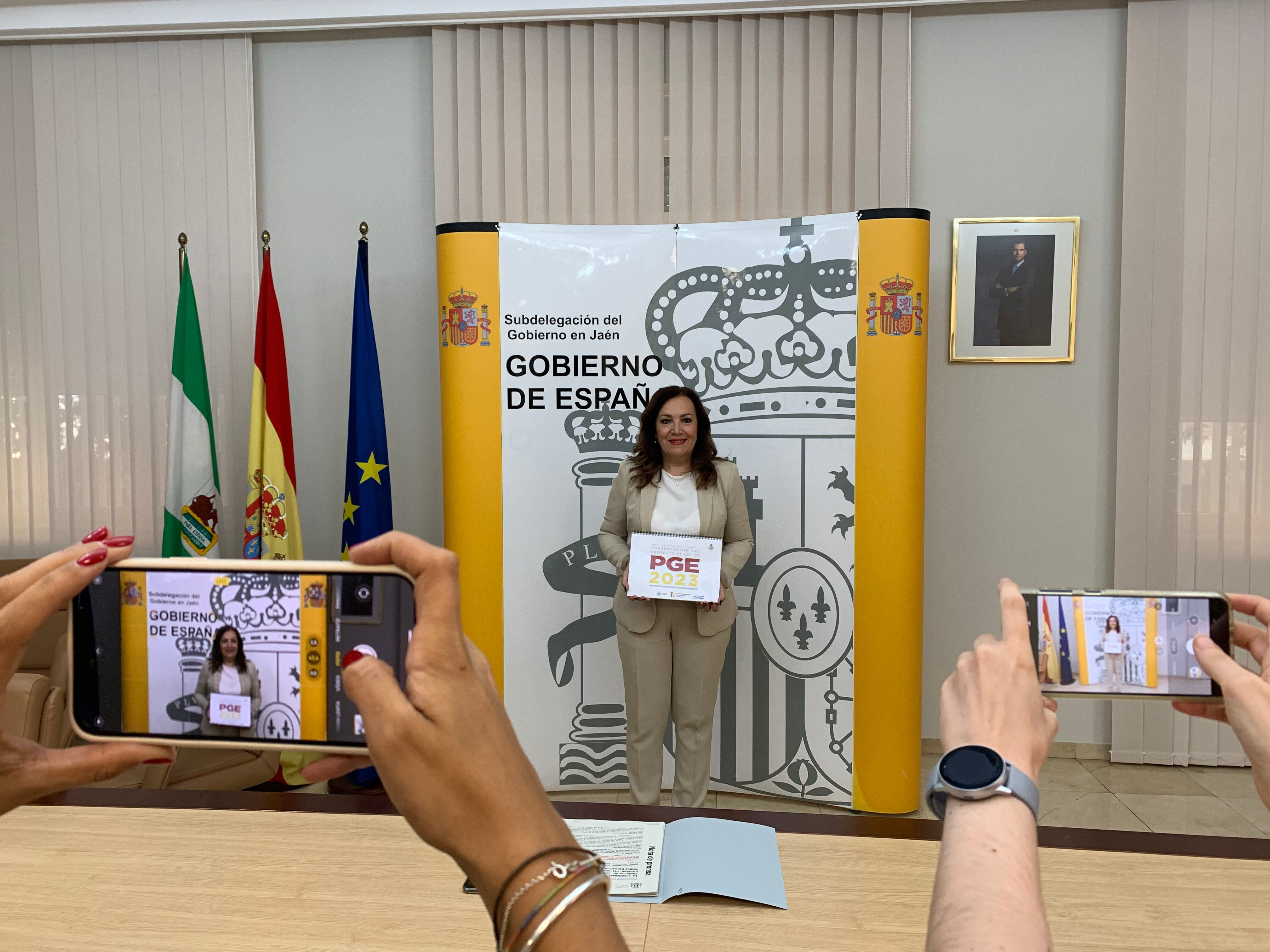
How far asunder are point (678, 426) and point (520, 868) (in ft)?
8.55

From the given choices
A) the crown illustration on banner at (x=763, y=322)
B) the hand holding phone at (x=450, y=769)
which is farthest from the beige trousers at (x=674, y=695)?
the hand holding phone at (x=450, y=769)

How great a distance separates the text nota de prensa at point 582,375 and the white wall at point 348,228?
2.66 feet

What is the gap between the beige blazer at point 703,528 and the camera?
3004 millimetres

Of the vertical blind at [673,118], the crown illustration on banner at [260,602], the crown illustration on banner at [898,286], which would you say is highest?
the vertical blind at [673,118]

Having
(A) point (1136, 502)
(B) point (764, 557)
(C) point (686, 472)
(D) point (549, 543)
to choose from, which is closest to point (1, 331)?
(D) point (549, 543)

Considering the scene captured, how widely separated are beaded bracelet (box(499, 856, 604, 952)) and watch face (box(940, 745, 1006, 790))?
266 mm

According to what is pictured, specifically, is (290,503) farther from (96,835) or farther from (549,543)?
(96,835)

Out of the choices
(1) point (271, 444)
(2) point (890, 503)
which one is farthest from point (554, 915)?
(1) point (271, 444)

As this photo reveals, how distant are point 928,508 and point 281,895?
331 cm

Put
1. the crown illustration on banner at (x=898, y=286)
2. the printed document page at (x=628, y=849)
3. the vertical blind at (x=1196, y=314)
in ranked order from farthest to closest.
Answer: the vertical blind at (x=1196, y=314) → the crown illustration on banner at (x=898, y=286) → the printed document page at (x=628, y=849)

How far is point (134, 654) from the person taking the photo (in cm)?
78

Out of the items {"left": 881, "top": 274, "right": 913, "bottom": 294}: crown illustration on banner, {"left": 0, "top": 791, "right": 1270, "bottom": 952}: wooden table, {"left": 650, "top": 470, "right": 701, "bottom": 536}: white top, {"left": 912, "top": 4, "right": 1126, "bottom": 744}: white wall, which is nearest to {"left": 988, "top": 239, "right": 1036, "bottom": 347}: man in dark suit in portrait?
{"left": 912, "top": 4, "right": 1126, "bottom": 744}: white wall

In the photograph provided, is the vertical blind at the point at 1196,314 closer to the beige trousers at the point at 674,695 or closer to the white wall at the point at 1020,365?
the white wall at the point at 1020,365

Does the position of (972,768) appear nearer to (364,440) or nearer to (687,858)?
(687,858)
